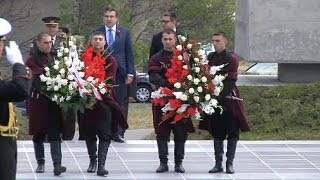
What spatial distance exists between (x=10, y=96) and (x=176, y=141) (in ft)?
14.3

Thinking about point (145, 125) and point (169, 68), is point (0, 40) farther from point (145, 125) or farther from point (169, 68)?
point (145, 125)

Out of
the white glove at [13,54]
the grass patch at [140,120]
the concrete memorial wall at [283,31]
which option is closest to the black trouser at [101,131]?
the white glove at [13,54]

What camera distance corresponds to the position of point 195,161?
11281 mm

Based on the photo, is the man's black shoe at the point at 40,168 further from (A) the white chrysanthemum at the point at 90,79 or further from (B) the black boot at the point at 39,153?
(A) the white chrysanthemum at the point at 90,79

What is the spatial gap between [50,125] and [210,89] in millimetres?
1864

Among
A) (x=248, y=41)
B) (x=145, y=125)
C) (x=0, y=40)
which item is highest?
(x=0, y=40)

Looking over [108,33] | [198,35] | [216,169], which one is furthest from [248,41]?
[198,35]

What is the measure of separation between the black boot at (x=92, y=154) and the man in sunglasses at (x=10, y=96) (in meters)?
3.66

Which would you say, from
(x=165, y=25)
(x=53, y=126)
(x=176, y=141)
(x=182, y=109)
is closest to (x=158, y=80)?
(x=182, y=109)

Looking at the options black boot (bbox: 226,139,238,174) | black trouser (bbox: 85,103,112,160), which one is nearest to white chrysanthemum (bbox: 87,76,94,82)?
black trouser (bbox: 85,103,112,160)

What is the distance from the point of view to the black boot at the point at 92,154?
34.0 ft

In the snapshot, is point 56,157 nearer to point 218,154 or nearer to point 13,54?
point 218,154

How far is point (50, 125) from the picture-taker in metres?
10.1

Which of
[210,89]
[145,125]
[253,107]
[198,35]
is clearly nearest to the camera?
[210,89]
